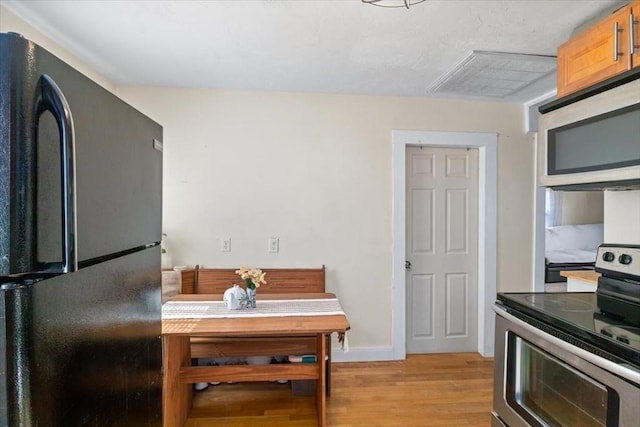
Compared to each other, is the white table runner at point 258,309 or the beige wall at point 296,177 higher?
the beige wall at point 296,177

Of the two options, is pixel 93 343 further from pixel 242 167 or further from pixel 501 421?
pixel 242 167

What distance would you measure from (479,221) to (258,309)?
2.27 metres

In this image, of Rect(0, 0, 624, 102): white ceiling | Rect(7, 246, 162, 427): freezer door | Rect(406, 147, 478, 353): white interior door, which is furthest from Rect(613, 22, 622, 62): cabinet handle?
Rect(7, 246, 162, 427): freezer door

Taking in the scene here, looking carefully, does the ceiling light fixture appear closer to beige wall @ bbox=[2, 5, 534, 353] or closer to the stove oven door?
beige wall @ bbox=[2, 5, 534, 353]

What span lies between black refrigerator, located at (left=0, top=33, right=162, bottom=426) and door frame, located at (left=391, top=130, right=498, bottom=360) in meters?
2.45

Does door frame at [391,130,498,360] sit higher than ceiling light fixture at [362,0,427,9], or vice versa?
ceiling light fixture at [362,0,427,9]

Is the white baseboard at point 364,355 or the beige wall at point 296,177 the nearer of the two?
the beige wall at point 296,177

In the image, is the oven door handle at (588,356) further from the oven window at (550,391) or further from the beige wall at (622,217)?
the beige wall at (622,217)

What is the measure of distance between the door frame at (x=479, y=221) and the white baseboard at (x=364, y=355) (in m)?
0.08

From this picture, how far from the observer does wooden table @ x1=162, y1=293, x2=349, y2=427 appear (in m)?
1.98

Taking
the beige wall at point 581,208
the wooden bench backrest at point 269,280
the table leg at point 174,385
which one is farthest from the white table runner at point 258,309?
the beige wall at point 581,208

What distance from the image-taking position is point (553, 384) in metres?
1.33

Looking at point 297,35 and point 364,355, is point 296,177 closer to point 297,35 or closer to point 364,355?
point 297,35

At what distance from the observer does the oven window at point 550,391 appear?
3.76ft
